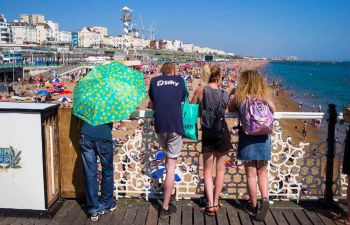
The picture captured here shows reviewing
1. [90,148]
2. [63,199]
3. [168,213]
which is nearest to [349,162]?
[168,213]

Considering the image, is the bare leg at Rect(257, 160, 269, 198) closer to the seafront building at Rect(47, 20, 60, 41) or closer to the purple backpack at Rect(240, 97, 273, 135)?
the purple backpack at Rect(240, 97, 273, 135)

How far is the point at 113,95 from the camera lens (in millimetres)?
3188

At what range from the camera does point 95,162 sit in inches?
136

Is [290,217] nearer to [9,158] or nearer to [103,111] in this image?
[103,111]

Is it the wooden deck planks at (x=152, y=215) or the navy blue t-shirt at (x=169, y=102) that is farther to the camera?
the wooden deck planks at (x=152, y=215)

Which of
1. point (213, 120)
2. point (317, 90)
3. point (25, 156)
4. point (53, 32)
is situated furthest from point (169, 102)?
point (53, 32)

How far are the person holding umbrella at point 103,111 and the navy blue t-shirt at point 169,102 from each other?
229 mm

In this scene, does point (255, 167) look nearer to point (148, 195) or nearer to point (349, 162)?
point (349, 162)

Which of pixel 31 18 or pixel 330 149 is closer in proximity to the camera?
pixel 330 149

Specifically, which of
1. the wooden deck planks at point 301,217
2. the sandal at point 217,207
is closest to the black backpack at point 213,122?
the sandal at point 217,207

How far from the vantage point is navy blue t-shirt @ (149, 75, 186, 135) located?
3225 mm

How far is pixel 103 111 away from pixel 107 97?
0.47ft

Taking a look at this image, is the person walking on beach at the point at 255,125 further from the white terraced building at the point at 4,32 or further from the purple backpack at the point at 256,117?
the white terraced building at the point at 4,32

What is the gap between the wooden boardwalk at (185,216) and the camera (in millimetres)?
3340
